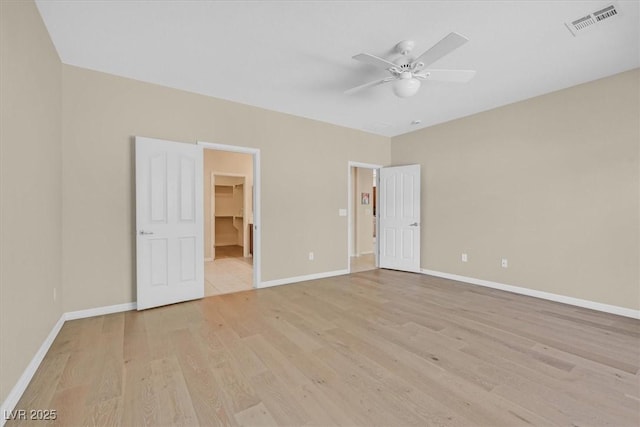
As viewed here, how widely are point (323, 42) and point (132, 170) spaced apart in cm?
265

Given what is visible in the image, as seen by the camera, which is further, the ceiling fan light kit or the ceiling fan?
the ceiling fan light kit

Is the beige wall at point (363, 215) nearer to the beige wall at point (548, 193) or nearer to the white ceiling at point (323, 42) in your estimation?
the beige wall at point (548, 193)

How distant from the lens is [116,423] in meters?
1.58

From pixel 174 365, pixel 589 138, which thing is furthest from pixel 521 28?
pixel 174 365

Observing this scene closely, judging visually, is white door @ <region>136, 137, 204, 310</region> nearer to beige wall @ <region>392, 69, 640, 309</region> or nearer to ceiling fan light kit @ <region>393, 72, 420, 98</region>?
ceiling fan light kit @ <region>393, 72, 420, 98</region>

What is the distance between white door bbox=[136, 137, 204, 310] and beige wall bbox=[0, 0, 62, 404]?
2.51ft

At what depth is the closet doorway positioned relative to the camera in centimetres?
487

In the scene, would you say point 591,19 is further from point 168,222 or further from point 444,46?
point 168,222

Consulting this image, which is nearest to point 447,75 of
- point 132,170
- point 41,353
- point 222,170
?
point 132,170

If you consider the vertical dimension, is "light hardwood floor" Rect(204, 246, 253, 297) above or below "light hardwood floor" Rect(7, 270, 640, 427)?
above

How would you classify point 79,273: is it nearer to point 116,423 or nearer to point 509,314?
point 116,423

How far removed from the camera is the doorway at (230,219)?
432cm

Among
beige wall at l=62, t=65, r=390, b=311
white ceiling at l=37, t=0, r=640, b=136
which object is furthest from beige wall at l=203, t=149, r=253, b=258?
white ceiling at l=37, t=0, r=640, b=136

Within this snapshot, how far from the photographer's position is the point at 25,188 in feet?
6.43
